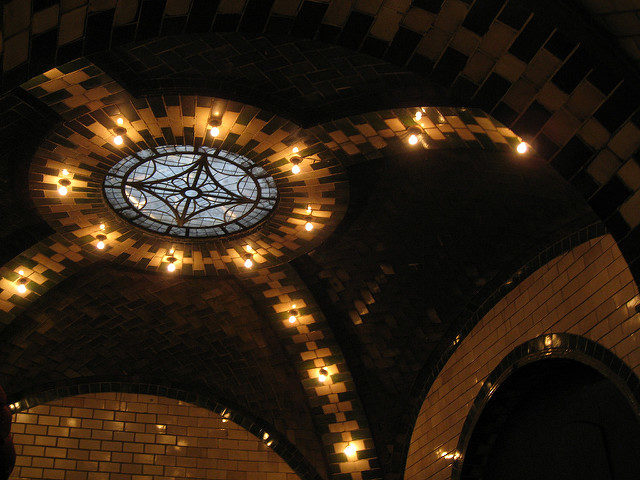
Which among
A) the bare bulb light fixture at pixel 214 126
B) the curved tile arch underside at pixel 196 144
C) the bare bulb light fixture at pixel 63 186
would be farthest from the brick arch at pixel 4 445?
the bare bulb light fixture at pixel 63 186

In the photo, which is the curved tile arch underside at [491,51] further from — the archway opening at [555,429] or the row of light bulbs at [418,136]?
the archway opening at [555,429]

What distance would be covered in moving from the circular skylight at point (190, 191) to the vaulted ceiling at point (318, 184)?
255 millimetres

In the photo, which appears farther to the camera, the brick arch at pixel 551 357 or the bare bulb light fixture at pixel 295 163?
the bare bulb light fixture at pixel 295 163

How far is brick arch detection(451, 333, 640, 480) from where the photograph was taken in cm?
669

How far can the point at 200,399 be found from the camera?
12.5 metres

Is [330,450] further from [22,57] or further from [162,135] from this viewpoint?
[22,57]

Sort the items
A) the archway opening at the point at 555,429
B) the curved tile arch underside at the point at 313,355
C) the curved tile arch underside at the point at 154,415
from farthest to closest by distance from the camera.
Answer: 1. the curved tile arch underside at the point at 154,415
2. the curved tile arch underside at the point at 313,355
3. the archway opening at the point at 555,429

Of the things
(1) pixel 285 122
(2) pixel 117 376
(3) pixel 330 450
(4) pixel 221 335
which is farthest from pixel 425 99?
(2) pixel 117 376

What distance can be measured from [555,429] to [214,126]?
6.24 metres

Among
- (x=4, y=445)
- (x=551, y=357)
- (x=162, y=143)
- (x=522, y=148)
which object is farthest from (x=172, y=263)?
(x=4, y=445)

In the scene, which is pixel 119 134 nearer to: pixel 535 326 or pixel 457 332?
pixel 535 326

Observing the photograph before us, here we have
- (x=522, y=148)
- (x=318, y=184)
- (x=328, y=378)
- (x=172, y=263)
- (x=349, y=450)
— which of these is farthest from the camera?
(x=328, y=378)

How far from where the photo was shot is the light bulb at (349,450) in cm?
1183

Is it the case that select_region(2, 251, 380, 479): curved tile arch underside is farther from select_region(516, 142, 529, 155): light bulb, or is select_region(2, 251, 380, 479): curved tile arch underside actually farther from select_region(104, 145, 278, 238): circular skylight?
select_region(516, 142, 529, 155): light bulb
